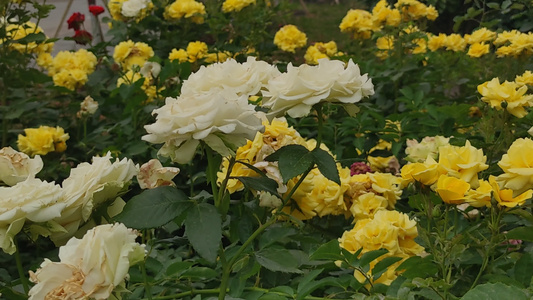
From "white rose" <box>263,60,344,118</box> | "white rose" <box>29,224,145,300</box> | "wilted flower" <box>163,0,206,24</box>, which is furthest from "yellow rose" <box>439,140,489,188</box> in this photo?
"wilted flower" <box>163,0,206,24</box>

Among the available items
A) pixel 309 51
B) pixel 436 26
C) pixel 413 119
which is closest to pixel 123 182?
pixel 413 119

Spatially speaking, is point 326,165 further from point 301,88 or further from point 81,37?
point 81,37

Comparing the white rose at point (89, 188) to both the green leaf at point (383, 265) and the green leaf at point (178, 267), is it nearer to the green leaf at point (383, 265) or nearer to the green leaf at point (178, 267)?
the green leaf at point (178, 267)

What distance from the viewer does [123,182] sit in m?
0.87

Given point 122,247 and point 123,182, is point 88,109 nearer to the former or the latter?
point 123,182

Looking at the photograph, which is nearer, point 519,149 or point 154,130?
point 154,130

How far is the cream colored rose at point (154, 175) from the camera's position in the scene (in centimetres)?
Answer: 109

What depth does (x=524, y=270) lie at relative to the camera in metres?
1.03

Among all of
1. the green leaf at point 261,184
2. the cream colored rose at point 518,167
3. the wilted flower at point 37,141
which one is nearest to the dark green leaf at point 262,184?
the green leaf at point 261,184

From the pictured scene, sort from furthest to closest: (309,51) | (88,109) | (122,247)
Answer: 1. (309,51)
2. (88,109)
3. (122,247)

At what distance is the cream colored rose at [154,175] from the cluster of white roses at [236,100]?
0.54 ft

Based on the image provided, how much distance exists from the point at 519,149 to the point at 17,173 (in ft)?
2.36

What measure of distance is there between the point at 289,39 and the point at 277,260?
2.35 metres

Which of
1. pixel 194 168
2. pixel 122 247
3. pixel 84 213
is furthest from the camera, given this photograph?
pixel 194 168
